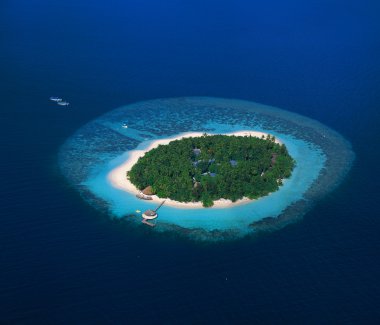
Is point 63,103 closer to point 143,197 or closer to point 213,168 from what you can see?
point 143,197

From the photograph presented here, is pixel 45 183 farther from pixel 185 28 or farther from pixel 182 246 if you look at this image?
pixel 185 28

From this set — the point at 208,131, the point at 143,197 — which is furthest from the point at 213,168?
the point at 208,131

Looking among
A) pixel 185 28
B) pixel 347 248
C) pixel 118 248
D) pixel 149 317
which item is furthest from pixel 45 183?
pixel 185 28

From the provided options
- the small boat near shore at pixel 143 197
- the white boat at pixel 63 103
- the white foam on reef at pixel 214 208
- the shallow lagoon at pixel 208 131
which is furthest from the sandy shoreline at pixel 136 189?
the white boat at pixel 63 103

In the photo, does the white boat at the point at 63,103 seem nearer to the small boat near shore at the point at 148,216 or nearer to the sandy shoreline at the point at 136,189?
the sandy shoreline at the point at 136,189

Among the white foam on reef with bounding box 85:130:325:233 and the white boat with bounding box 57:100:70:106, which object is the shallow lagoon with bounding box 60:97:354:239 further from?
the white boat with bounding box 57:100:70:106

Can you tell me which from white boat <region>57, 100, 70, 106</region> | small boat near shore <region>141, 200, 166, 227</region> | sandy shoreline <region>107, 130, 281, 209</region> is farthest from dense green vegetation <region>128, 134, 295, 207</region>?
white boat <region>57, 100, 70, 106</region>
